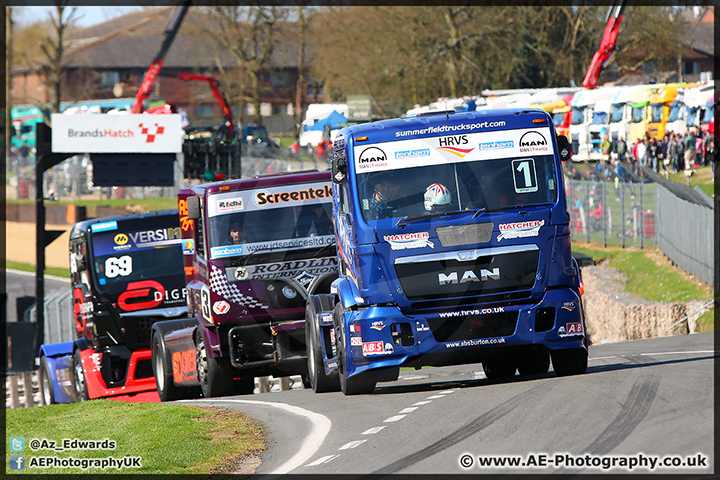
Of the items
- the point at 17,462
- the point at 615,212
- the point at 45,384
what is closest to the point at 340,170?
the point at 17,462

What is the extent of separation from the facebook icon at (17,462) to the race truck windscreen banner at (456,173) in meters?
4.14

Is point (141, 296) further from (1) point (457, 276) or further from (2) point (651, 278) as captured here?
(2) point (651, 278)

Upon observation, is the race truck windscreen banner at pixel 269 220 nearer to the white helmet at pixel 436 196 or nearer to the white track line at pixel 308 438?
the white track line at pixel 308 438

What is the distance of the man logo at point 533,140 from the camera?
1148 centimetres

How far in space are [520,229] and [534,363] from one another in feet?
10.0

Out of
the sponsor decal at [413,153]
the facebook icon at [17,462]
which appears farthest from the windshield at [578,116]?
the facebook icon at [17,462]

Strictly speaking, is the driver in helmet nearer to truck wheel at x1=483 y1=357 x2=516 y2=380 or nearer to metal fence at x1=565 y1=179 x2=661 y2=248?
truck wheel at x1=483 y1=357 x2=516 y2=380

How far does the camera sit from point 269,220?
14.9 metres

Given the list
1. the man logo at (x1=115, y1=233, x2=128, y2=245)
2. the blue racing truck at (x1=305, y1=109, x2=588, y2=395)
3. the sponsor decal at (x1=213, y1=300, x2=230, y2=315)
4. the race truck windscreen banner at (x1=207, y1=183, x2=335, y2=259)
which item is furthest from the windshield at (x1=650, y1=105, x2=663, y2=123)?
the blue racing truck at (x1=305, y1=109, x2=588, y2=395)

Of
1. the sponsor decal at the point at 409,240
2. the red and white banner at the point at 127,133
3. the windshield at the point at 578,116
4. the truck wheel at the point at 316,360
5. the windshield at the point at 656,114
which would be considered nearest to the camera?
the sponsor decal at the point at 409,240

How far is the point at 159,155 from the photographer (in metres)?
30.3

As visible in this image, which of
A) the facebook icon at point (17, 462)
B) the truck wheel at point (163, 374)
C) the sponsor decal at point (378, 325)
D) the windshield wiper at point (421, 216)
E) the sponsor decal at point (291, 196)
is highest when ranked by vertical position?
the sponsor decal at point (291, 196)

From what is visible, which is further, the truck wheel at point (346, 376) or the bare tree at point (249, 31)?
the bare tree at point (249, 31)

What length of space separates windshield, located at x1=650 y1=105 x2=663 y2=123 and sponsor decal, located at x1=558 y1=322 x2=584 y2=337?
961 inches
